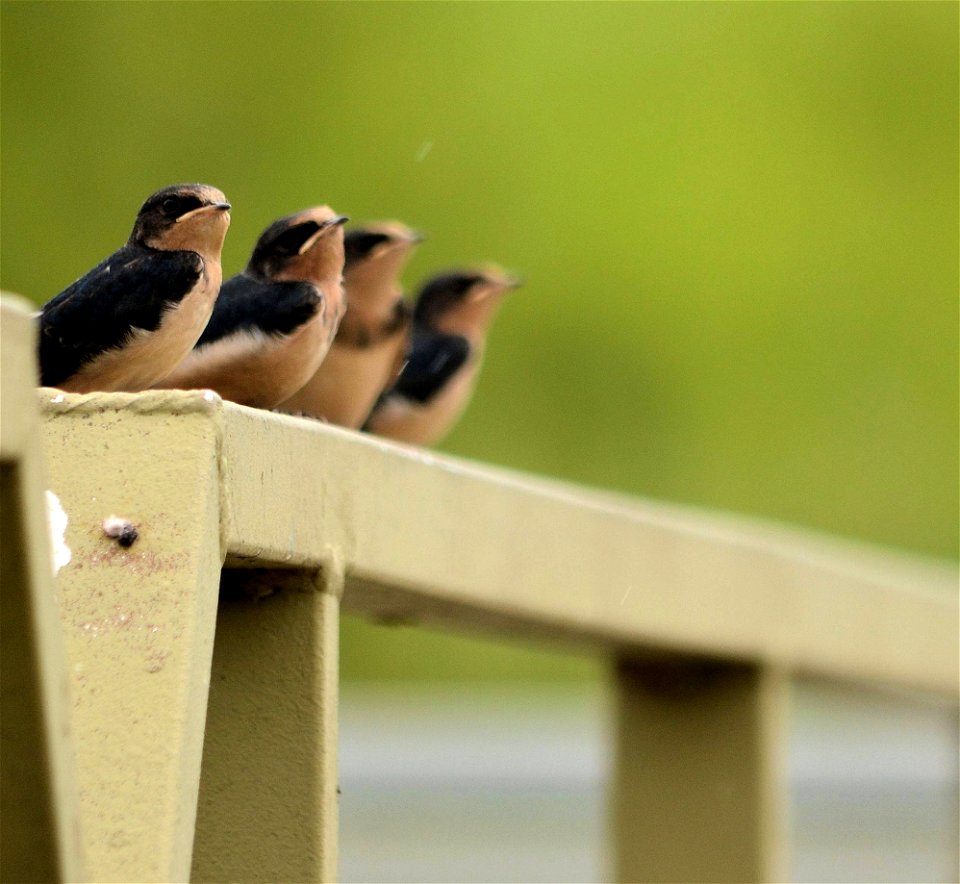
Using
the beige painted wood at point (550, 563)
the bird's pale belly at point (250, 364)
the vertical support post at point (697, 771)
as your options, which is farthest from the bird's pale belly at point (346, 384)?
the vertical support post at point (697, 771)

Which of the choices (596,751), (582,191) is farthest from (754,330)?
(596,751)

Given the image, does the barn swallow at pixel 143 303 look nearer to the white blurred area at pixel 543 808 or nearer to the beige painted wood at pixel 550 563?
the beige painted wood at pixel 550 563

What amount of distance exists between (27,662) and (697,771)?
3.38 meters

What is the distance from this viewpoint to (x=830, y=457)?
15.4 meters

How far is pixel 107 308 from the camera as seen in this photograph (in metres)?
2.39

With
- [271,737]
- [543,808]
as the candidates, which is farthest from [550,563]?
[543,808]

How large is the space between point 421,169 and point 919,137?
207 inches

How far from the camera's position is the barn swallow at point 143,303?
7.79 feet

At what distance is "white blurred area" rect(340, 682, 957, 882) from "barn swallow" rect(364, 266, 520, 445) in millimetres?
4238

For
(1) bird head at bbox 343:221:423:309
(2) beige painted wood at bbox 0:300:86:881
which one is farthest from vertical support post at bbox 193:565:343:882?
(1) bird head at bbox 343:221:423:309

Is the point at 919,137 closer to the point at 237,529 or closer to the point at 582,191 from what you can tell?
the point at 582,191

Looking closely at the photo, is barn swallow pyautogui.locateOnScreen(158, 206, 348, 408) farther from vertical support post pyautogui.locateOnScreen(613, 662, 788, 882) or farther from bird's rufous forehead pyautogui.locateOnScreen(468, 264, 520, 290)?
vertical support post pyautogui.locateOnScreen(613, 662, 788, 882)

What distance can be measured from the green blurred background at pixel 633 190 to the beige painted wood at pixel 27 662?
39.5 feet

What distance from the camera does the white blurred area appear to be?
28.6ft
